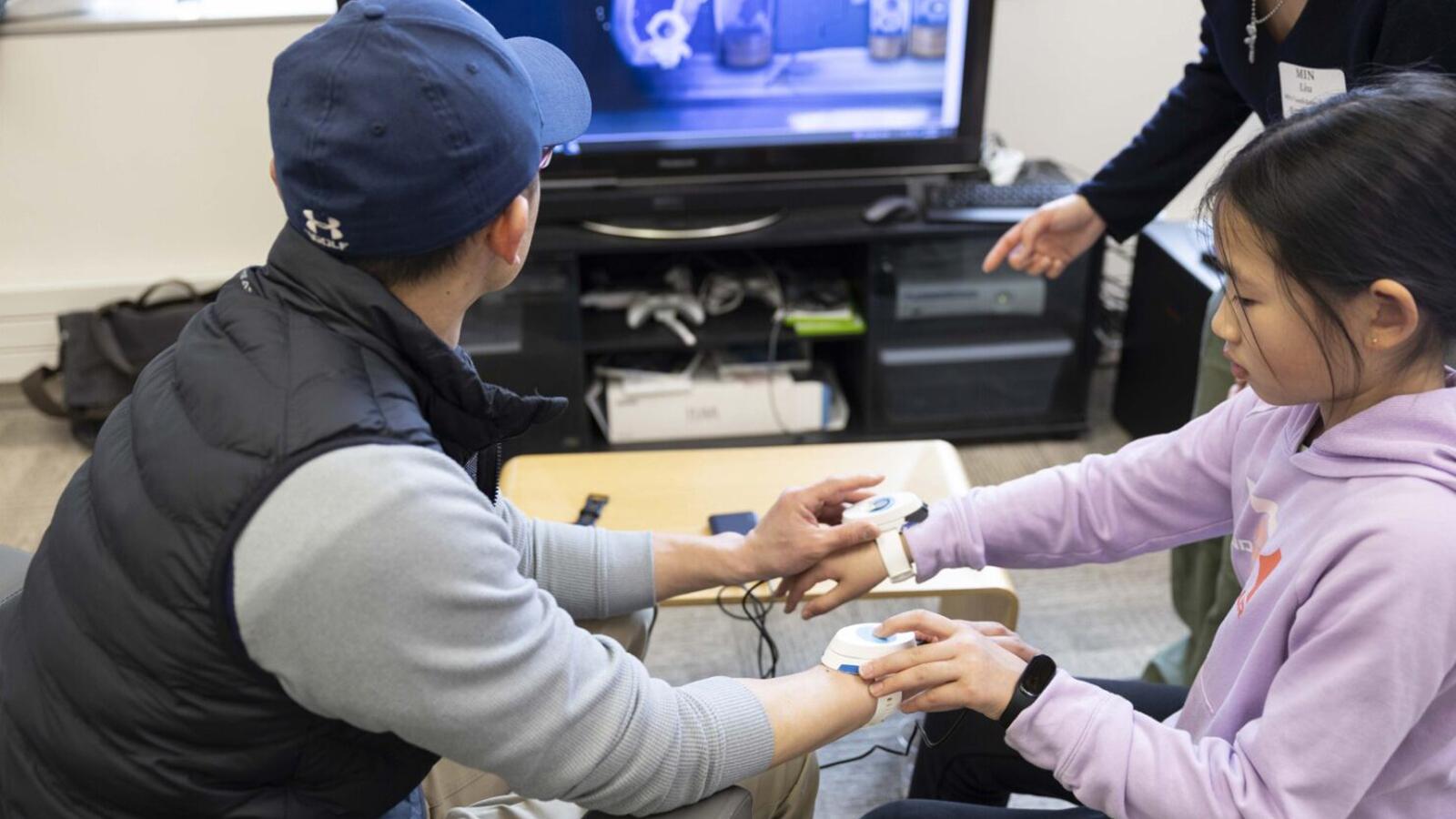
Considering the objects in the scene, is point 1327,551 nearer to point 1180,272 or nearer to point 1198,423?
point 1198,423

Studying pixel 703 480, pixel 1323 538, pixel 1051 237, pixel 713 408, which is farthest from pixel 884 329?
pixel 1323 538

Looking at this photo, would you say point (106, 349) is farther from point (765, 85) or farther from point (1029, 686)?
point (1029, 686)

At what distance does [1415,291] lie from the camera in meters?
0.89

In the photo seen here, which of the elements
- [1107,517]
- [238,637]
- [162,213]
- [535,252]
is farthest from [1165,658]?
[162,213]

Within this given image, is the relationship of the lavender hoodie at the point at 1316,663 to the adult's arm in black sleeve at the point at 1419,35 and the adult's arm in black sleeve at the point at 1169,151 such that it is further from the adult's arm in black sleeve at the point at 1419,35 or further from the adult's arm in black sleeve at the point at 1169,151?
the adult's arm in black sleeve at the point at 1169,151

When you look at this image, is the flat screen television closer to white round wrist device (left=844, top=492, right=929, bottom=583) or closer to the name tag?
the name tag

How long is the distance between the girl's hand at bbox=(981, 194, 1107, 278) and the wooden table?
0.29 meters

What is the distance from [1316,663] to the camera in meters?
0.90

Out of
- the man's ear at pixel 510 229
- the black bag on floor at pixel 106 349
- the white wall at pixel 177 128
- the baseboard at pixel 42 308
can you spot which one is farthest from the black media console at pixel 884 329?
the man's ear at pixel 510 229

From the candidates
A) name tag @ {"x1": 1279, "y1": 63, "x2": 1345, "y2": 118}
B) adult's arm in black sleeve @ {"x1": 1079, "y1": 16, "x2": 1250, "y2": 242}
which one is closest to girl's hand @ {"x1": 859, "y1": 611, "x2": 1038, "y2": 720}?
name tag @ {"x1": 1279, "y1": 63, "x2": 1345, "y2": 118}

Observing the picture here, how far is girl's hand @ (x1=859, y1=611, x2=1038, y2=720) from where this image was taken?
1049mm

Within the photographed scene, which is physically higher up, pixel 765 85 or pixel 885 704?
pixel 765 85

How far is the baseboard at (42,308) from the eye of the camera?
2.78 meters

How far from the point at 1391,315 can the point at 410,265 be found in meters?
0.73
